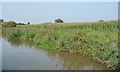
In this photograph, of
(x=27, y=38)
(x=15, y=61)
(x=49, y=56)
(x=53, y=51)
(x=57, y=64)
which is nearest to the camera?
(x=57, y=64)

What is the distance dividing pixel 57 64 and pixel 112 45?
Answer: 10.3 ft

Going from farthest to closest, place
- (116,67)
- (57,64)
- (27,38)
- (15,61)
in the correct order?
(27,38), (15,61), (57,64), (116,67)

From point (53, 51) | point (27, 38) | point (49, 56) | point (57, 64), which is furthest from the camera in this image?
point (27, 38)

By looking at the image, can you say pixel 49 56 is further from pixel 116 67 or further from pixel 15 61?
pixel 116 67

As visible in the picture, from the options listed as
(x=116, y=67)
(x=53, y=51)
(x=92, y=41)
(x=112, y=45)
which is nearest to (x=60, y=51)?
(x=53, y=51)

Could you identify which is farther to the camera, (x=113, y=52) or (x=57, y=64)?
(x=57, y=64)

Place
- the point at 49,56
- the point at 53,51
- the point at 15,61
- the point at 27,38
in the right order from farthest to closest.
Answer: the point at 27,38, the point at 53,51, the point at 49,56, the point at 15,61

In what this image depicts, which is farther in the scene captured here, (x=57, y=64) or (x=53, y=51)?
(x=53, y=51)

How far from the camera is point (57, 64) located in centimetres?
1301

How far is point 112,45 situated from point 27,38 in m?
17.3

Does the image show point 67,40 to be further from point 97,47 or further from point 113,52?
point 113,52

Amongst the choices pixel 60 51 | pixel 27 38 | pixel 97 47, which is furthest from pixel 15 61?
pixel 27 38

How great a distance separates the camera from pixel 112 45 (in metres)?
12.0

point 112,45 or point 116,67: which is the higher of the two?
point 112,45
